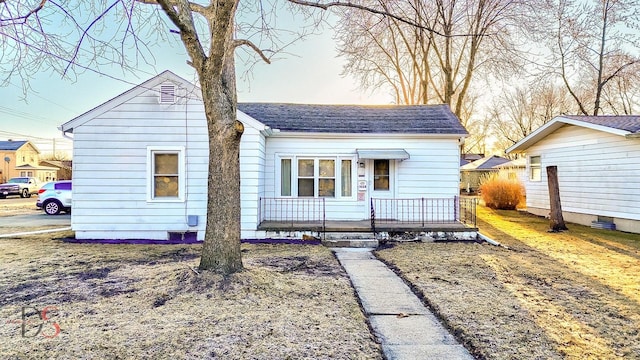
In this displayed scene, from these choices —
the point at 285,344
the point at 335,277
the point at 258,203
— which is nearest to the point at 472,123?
the point at 258,203

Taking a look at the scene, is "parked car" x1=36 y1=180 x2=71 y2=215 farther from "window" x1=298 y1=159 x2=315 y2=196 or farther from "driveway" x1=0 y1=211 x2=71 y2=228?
"window" x1=298 y1=159 x2=315 y2=196

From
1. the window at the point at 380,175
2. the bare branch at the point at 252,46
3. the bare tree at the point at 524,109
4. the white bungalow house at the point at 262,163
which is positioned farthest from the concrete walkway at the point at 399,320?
the bare tree at the point at 524,109

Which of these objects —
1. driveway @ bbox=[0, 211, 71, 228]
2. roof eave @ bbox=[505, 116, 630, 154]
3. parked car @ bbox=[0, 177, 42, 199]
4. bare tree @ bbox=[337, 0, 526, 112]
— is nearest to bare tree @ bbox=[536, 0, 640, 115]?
bare tree @ bbox=[337, 0, 526, 112]

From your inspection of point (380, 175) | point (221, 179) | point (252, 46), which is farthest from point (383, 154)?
point (221, 179)

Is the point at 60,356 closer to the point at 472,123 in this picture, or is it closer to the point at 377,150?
the point at 377,150

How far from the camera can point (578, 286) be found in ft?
18.2

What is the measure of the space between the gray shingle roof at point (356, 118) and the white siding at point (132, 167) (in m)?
2.80

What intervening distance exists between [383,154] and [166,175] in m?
6.02

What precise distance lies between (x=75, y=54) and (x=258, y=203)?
5.20m

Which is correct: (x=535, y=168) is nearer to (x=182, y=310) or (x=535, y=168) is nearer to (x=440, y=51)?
(x=440, y=51)

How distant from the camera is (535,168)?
625 inches

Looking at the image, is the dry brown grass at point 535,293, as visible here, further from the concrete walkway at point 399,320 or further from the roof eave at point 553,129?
the roof eave at point 553,129

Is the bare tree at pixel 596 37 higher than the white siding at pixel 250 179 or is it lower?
higher

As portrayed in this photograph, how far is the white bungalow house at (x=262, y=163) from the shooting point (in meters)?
9.12
